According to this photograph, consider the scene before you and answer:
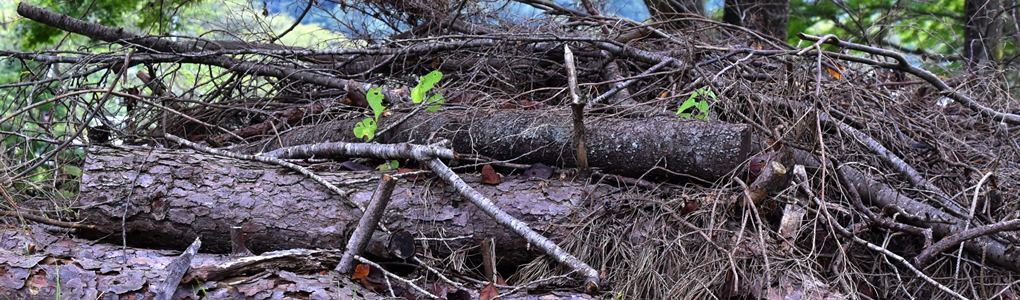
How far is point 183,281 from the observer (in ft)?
6.03

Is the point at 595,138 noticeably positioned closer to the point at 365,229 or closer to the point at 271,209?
the point at 365,229

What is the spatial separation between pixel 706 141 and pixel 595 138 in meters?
0.49

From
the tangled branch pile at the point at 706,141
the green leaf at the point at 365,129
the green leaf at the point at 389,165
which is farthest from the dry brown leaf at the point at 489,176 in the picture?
the green leaf at the point at 365,129

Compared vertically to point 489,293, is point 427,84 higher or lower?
higher

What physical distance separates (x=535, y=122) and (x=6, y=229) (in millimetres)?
2228

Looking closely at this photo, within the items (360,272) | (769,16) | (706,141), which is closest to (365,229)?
(360,272)

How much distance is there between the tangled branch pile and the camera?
7.71 feet

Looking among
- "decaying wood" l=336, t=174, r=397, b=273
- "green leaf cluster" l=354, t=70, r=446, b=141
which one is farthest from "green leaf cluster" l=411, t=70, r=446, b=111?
"decaying wood" l=336, t=174, r=397, b=273

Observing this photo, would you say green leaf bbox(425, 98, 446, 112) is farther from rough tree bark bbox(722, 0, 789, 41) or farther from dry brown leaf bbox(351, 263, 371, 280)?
rough tree bark bbox(722, 0, 789, 41)

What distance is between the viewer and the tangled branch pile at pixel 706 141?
2350 millimetres

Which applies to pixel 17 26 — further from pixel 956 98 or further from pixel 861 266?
pixel 956 98

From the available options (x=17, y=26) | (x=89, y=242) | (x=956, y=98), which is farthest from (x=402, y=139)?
(x=17, y=26)

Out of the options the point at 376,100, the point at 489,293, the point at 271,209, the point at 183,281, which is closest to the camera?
the point at 183,281

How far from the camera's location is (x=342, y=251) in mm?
2395
